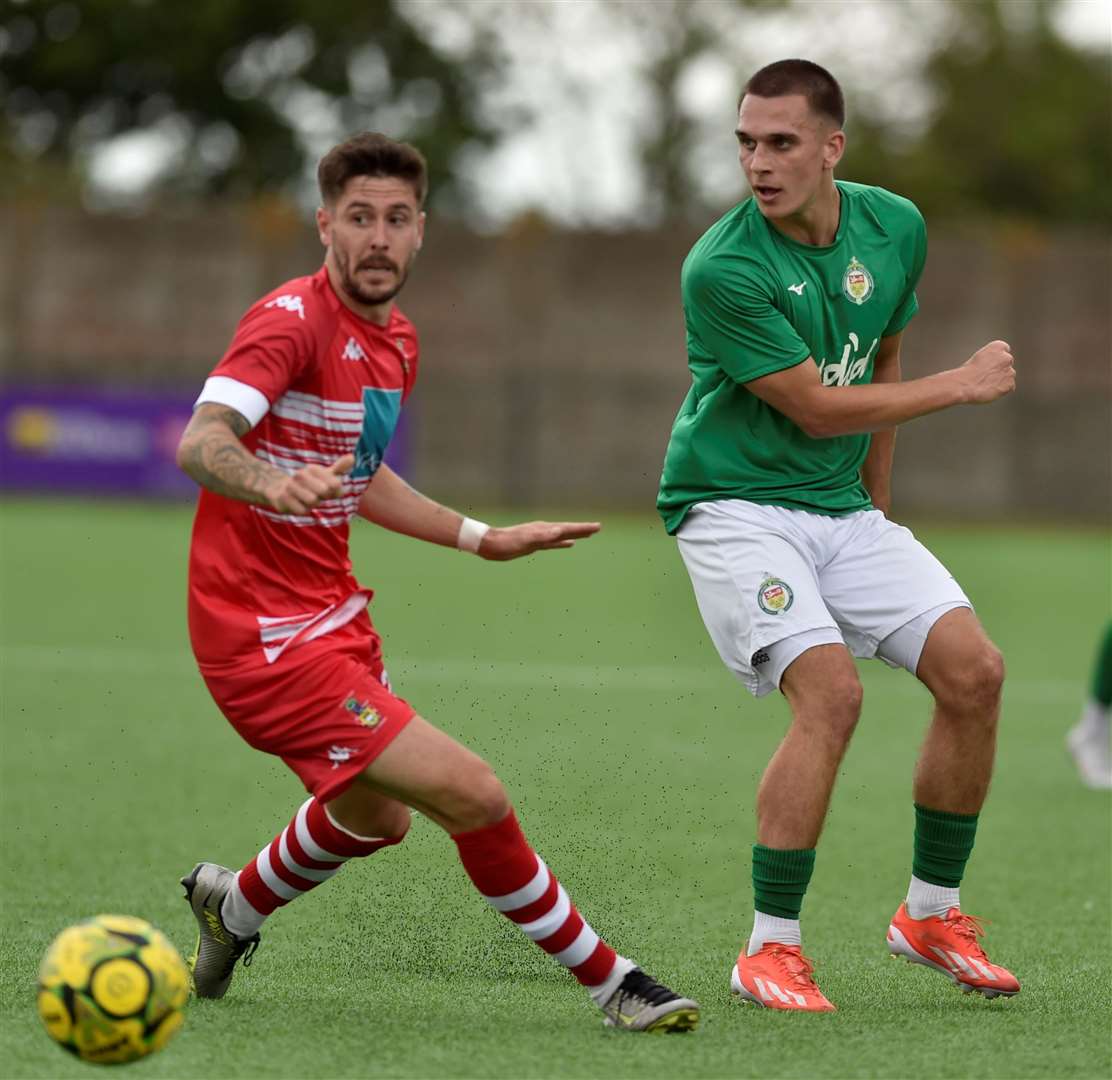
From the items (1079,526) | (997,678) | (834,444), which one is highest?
(834,444)

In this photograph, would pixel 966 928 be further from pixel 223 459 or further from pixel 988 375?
pixel 223 459

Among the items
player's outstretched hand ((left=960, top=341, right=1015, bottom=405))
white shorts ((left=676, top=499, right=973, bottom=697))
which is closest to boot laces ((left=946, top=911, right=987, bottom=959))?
white shorts ((left=676, top=499, right=973, bottom=697))

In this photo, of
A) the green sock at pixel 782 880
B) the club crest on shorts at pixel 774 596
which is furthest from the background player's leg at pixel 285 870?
the club crest on shorts at pixel 774 596

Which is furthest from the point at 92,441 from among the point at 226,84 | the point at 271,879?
the point at 271,879

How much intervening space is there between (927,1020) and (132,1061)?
178cm

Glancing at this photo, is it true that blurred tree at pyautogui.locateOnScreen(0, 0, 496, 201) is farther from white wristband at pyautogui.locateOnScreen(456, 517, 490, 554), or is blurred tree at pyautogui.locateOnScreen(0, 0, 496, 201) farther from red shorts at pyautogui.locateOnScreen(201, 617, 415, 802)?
red shorts at pyautogui.locateOnScreen(201, 617, 415, 802)

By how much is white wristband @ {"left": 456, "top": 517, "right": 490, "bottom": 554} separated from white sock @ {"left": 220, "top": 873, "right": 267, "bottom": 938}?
39.2 inches

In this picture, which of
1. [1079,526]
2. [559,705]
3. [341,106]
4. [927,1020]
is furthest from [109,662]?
[341,106]

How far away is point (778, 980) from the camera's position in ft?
15.1

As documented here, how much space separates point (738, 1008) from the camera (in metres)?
4.61

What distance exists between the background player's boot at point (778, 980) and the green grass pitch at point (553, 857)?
0.23ft

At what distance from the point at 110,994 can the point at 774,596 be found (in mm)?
1872

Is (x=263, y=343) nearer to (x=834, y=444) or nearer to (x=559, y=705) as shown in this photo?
(x=834, y=444)

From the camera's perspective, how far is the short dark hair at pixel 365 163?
14.3ft
